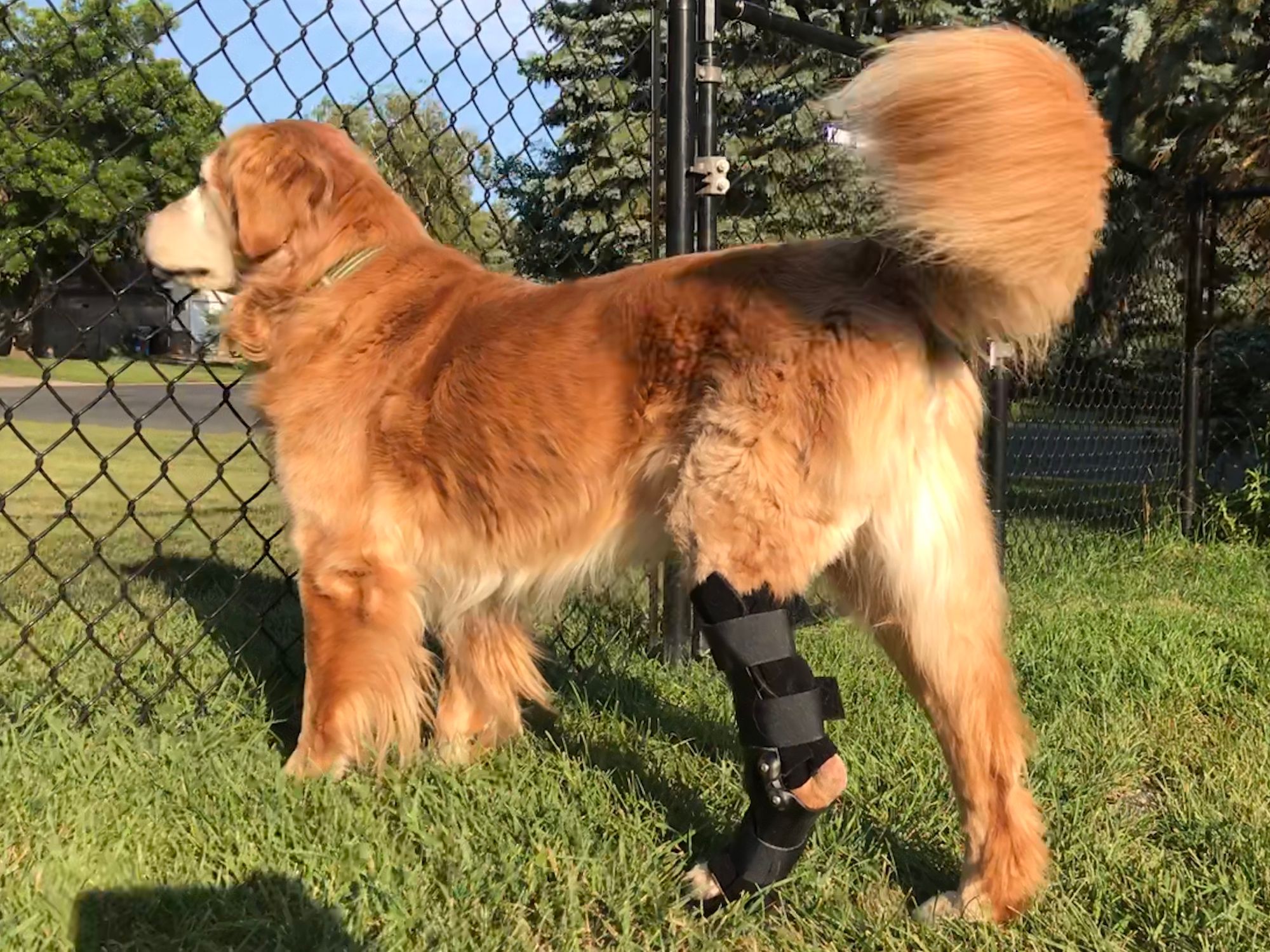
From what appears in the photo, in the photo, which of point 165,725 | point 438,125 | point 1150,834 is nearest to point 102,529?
point 438,125

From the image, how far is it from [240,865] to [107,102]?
2136mm

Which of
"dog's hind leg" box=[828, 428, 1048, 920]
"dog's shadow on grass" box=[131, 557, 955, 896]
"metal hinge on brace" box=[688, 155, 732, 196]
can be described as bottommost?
"dog's shadow on grass" box=[131, 557, 955, 896]

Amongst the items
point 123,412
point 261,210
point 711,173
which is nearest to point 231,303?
point 261,210

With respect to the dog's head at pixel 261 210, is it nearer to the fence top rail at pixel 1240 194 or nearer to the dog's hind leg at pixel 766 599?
the dog's hind leg at pixel 766 599

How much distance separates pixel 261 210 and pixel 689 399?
4.68ft

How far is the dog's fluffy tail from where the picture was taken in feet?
6.01

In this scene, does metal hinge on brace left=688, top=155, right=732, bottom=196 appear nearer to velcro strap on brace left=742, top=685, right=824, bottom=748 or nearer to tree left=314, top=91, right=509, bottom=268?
tree left=314, top=91, right=509, bottom=268

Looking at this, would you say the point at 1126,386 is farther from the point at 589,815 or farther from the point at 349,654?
the point at 349,654

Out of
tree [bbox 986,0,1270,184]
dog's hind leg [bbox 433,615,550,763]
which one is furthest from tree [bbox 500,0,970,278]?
tree [bbox 986,0,1270,184]

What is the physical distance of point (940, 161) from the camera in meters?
1.85

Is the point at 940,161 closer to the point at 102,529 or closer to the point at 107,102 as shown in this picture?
the point at 107,102

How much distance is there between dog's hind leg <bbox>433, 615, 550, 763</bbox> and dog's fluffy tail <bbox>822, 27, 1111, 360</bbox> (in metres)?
1.80

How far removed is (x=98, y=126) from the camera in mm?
3301

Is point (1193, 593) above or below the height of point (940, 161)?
below
